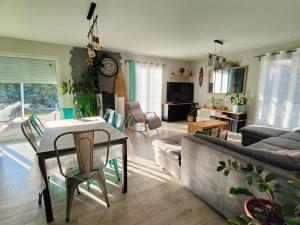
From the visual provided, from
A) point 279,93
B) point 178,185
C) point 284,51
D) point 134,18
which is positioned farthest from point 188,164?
point 284,51

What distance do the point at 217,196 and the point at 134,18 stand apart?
Result: 98.7 inches

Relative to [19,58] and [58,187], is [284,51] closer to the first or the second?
[58,187]

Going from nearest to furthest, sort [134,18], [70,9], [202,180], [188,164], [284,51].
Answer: [202,180] < [188,164] < [70,9] < [134,18] < [284,51]

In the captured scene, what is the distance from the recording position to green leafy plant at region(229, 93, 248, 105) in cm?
456

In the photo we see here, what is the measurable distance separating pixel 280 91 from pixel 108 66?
4389 mm

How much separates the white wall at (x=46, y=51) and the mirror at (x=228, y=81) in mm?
4373

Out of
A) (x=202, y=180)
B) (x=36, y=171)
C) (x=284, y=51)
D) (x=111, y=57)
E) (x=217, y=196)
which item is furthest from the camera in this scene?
(x=111, y=57)

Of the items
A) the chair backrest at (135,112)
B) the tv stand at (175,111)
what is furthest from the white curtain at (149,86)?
the chair backrest at (135,112)

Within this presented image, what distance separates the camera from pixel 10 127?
394cm

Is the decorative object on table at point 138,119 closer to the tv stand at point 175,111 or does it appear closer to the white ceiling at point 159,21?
the tv stand at point 175,111

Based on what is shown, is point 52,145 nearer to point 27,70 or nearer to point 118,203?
point 118,203

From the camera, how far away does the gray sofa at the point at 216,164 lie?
1.31 metres

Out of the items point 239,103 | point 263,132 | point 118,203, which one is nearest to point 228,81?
point 239,103

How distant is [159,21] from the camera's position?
254 cm
